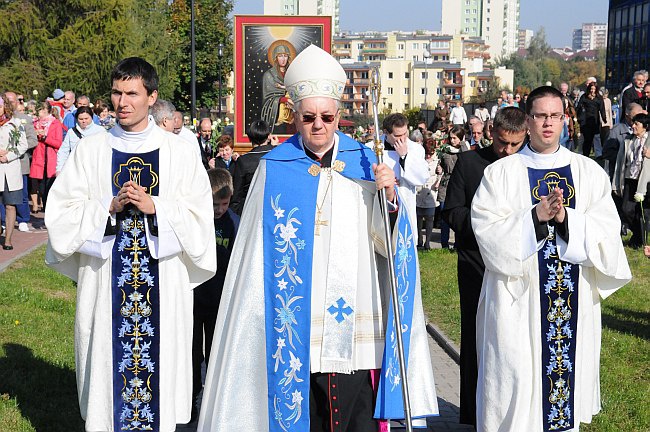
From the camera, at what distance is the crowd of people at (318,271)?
16.3 feet

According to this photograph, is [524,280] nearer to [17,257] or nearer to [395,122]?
[395,122]

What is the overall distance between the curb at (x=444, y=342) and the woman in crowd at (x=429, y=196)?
14.7 feet

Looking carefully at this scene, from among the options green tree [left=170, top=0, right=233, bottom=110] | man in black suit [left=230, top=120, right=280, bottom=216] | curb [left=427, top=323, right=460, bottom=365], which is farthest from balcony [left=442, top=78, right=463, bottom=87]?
man in black suit [left=230, top=120, right=280, bottom=216]

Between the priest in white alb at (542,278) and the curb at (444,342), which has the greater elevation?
the priest in white alb at (542,278)

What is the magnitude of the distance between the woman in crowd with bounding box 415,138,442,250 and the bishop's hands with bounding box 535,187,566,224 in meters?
8.63

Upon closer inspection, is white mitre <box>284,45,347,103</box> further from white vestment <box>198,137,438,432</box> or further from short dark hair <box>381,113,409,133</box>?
short dark hair <box>381,113,409,133</box>

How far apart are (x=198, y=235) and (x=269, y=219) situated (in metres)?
0.64

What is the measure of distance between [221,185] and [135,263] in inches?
54.9

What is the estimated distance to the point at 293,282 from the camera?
196 inches

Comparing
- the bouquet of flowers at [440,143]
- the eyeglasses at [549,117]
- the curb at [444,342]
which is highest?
the eyeglasses at [549,117]

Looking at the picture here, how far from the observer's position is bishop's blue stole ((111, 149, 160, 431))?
5.52 meters

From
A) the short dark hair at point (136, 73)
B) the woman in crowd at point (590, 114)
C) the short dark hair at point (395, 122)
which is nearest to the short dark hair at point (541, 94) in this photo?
the short dark hair at point (136, 73)

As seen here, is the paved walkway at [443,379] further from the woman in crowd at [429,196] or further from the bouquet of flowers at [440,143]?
the bouquet of flowers at [440,143]

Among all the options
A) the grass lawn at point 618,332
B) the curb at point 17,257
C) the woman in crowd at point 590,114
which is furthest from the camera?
the woman in crowd at point 590,114
